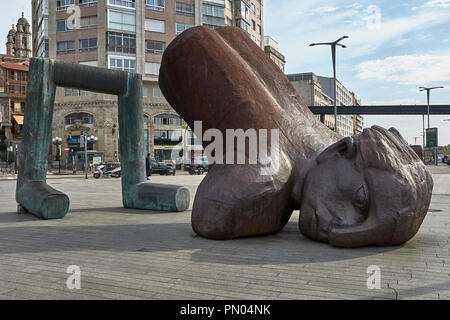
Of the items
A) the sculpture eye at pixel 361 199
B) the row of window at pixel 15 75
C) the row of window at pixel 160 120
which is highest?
the row of window at pixel 15 75

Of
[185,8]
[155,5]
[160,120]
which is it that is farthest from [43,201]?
[185,8]

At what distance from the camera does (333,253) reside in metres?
4.97

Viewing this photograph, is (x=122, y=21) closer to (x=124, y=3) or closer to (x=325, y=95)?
(x=124, y=3)

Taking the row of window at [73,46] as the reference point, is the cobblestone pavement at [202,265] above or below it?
below

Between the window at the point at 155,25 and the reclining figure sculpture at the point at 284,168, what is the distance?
1390 inches

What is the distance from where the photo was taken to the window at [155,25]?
40.1 m

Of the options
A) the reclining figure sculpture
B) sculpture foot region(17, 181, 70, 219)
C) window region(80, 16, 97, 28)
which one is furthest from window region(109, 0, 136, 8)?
the reclining figure sculpture

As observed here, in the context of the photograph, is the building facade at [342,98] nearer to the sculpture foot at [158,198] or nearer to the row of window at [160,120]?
the row of window at [160,120]

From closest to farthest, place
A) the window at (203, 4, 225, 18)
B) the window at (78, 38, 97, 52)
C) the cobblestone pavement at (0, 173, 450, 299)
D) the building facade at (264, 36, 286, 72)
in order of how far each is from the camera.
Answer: the cobblestone pavement at (0, 173, 450, 299), the window at (78, 38, 97, 52), the window at (203, 4, 225, 18), the building facade at (264, 36, 286, 72)

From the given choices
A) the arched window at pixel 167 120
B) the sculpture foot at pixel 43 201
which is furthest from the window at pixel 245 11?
the sculpture foot at pixel 43 201

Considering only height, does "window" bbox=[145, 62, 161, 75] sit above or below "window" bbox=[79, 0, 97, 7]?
below

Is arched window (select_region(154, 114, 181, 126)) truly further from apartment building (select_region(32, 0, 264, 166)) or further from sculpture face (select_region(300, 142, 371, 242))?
sculpture face (select_region(300, 142, 371, 242))

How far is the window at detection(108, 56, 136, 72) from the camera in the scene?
38.2m
